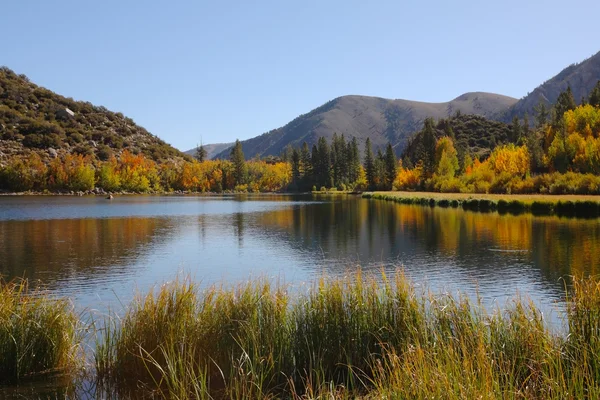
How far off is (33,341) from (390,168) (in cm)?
12782

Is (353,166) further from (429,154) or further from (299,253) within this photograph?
(299,253)

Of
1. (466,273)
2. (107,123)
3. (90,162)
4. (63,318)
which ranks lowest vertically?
(466,273)

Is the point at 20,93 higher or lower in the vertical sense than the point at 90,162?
higher

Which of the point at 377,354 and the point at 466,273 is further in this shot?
the point at 466,273

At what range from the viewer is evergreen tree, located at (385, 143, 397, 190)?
432 ft

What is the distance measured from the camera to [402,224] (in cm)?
4612

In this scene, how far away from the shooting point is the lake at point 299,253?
2025 cm

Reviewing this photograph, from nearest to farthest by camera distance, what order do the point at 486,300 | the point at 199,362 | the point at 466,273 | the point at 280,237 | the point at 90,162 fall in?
the point at 199,362 < the point at 486,300 < the point at 466,273 < the point at 280,237 < the point at 90,162

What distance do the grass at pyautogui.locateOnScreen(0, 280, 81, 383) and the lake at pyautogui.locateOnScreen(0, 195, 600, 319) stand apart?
4.86m

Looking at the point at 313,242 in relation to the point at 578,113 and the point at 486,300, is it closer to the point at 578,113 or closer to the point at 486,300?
the point at 486,300

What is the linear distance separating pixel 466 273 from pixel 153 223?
34.2 m

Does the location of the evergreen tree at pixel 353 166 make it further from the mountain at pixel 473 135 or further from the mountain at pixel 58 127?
the mountain at pixel 58 127

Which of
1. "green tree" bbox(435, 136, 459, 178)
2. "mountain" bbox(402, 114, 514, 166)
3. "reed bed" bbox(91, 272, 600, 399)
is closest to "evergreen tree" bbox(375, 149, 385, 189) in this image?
"mountain" bbox(402, 114, 514, 166)

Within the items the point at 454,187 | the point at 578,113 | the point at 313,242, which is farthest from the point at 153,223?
the point at 578,113
